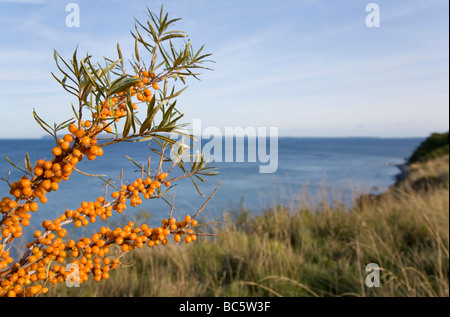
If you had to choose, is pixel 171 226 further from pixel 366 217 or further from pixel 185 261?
pixel 366 217

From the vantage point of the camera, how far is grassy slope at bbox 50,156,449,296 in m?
2.52

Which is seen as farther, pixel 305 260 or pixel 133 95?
pixel 305 260

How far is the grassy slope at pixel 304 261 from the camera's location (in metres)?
2.52

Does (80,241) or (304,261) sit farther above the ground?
(80,241)

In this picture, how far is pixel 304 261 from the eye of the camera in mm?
3037

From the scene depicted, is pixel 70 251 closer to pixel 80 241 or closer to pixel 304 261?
pixel 80 241

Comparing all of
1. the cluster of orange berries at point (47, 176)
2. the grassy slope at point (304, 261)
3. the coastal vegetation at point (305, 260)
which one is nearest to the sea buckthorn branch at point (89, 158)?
the cluster of orange berries at point (47, 176)

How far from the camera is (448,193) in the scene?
189 inches

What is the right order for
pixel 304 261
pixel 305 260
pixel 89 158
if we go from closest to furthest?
pixel 89 158, pixel 304 261, pixel 305 260

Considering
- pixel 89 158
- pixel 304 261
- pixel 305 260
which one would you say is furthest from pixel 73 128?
pixel 305 260

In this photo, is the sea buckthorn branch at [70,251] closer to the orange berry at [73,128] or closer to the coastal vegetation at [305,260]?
the orange berry at [73,128]

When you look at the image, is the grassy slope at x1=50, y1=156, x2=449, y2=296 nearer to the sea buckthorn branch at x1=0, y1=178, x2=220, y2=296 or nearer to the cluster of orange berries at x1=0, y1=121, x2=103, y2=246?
the sea buckthorn branch at x1=0, y1=178, x2=220, y2=296
